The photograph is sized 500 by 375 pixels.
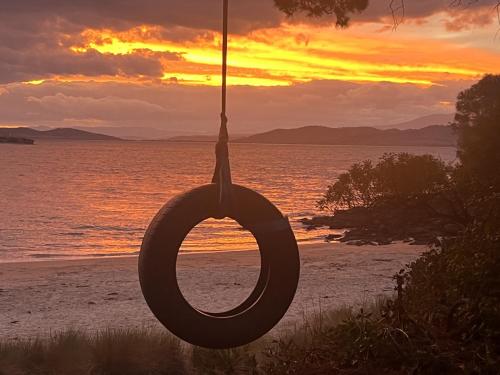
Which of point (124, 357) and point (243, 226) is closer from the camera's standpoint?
point (243, 226)

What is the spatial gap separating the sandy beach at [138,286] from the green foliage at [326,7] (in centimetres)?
602

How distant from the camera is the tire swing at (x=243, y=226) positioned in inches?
179

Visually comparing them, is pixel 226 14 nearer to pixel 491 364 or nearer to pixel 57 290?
pixel 491 364

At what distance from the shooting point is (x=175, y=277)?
4.69 metres

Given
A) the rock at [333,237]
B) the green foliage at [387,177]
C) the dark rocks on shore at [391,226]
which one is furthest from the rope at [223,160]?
the green foliage at [387,177]

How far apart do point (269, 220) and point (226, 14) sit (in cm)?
152

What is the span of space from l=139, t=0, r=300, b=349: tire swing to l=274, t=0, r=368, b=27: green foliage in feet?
11.4

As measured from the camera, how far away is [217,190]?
4.61 metres

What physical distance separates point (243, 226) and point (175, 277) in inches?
24.2

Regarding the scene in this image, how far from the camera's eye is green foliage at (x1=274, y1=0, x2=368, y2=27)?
7.99 metres

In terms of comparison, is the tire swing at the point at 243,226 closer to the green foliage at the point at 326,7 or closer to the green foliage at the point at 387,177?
the green foliage at the point at 326,7

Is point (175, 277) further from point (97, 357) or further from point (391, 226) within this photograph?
point (391, 226)

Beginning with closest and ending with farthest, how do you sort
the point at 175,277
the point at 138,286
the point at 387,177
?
the point at 175,277 < the point at 138,286 < the point at 387,177

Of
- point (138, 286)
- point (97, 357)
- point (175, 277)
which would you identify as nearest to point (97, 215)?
point (138, 286)
